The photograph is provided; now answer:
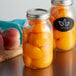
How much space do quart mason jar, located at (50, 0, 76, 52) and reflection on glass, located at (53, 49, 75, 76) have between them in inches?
1.3

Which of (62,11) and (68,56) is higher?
(62,11)

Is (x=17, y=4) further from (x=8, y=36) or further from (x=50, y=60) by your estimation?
(x=50, y=60)

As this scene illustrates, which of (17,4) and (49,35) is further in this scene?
(17,4)

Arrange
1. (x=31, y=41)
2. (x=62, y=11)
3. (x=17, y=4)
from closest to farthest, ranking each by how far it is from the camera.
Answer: (x=31, y=41), (x=62, y=11), (x=17, y=4)

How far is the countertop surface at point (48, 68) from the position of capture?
2.77 feet

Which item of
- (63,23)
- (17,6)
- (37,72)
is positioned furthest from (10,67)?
(17,6)

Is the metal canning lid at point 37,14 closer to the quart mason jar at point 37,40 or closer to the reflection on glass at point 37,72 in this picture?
the quart mason jar at point 37,40

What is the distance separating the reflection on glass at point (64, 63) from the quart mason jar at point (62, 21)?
3 centimetres

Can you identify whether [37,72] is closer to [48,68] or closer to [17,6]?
[48,68]

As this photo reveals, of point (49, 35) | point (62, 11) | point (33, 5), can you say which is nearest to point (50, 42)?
point (49, 35)

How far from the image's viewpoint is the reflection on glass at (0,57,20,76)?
0.85 meters

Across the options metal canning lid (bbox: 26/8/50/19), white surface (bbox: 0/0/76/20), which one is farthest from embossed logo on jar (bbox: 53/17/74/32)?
white surface (bbox: 0/0/76/20)

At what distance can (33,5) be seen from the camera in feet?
5.37

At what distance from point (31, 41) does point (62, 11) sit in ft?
0.55
